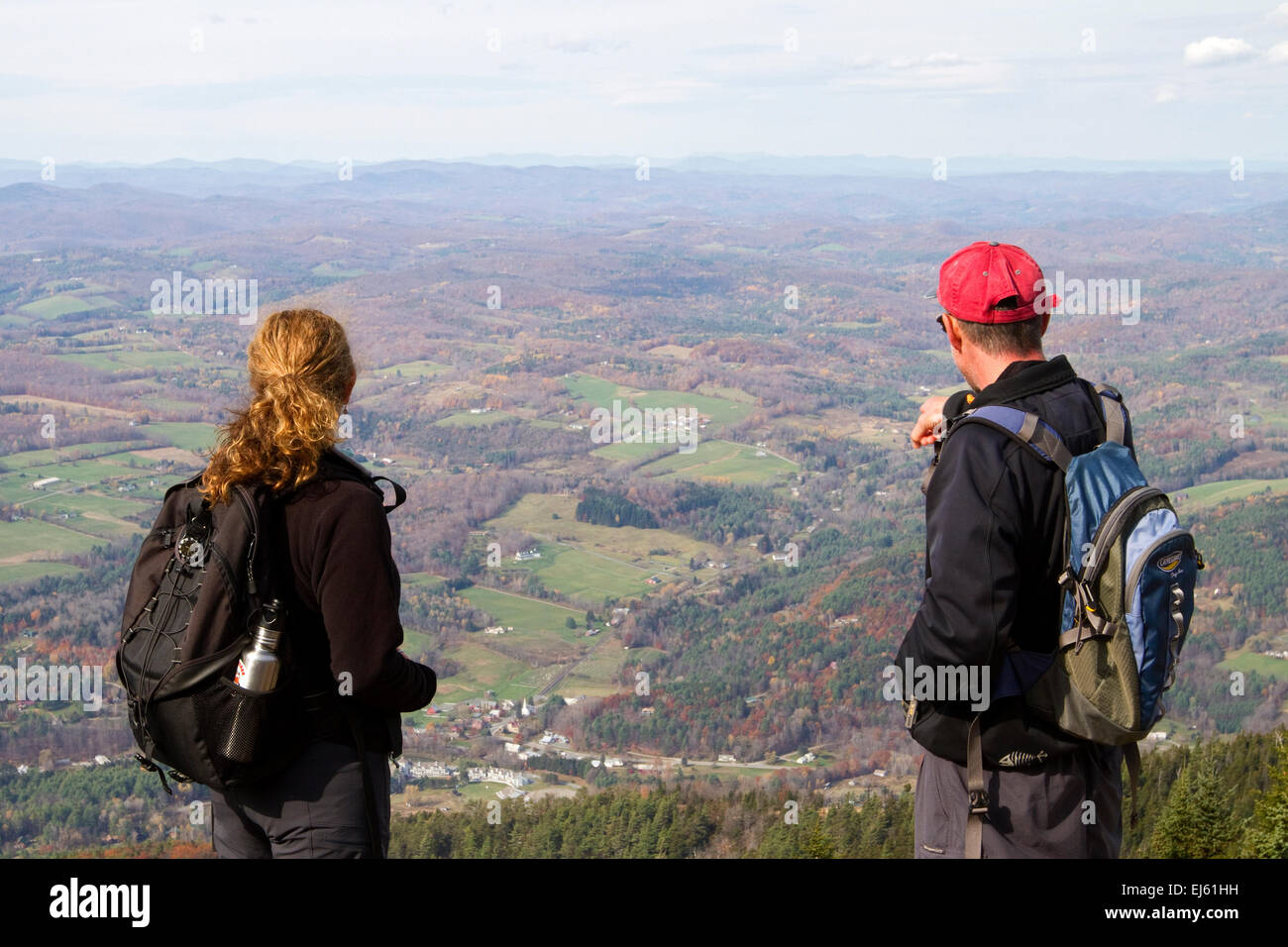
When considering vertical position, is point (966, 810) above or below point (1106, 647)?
below

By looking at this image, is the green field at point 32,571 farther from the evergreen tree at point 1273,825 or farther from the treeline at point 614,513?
the evergreen tree at point 1273,825

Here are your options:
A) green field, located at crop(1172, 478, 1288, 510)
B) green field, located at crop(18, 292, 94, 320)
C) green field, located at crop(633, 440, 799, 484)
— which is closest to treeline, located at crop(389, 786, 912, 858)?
green field, located at crop(1172, 478, 1288, 510)

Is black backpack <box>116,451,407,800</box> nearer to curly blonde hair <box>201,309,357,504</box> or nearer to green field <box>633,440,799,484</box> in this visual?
curly blonde hair <box>201,309,357,504</box>

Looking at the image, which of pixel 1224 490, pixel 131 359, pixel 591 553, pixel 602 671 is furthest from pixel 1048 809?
pixel 131 359

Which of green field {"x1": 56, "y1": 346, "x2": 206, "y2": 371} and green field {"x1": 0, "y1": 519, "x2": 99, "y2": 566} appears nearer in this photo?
green field {"x1": 0, "y1": 519, "x2": 99, "y2": 566}

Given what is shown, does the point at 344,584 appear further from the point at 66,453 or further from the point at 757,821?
the point at 66,453

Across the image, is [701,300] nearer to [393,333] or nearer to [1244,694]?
[393,333]
